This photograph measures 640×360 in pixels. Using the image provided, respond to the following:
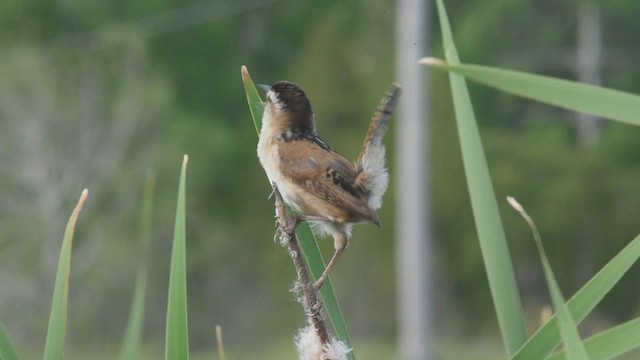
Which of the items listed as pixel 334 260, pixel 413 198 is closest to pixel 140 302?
pixel 334 260

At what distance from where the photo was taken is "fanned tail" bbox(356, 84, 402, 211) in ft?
5.54

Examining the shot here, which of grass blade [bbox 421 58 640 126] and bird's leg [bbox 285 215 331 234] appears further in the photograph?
bird's leg [bbox 285 215 331 234]

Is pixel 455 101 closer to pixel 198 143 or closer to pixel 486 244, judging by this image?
pixel 486 244

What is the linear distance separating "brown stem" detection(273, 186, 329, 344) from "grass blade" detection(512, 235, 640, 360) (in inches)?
7.0

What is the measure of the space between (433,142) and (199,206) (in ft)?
10.2

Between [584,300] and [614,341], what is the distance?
4cm

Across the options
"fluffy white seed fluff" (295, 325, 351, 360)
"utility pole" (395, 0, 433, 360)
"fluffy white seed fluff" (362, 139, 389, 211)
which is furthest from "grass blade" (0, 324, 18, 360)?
"utility pole" (395, 0, 433, 360)

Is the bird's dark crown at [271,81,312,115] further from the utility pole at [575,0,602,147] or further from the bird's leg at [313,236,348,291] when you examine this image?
the utility pole at [575,0,602,147]

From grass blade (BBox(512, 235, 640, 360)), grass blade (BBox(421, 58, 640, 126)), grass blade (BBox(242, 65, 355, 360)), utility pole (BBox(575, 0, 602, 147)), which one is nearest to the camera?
grass blade (BBox(421, 58, 640, 126))

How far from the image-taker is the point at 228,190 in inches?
699

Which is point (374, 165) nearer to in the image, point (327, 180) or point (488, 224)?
point (327, 180)

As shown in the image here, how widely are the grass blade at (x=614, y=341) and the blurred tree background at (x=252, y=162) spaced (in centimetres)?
1309

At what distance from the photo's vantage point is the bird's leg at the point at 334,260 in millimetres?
1493

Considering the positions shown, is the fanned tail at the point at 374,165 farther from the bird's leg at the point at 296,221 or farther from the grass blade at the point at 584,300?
the grass blade at the point at 584,300
